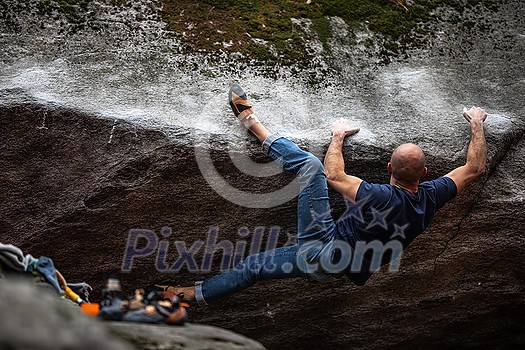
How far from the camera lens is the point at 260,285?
5531 millimetres

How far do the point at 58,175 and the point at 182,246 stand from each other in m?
1.14

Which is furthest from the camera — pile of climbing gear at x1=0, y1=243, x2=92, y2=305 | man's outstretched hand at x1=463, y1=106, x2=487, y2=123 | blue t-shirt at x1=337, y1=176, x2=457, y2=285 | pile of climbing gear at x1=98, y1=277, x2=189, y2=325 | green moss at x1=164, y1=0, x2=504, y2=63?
green moss at x1=164, y1=0, x2=504, y2=63

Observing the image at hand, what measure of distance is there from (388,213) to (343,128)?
0.76 m

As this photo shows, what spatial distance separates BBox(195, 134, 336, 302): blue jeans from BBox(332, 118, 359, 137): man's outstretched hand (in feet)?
1.08

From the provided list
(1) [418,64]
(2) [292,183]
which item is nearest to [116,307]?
(2) [292,183]

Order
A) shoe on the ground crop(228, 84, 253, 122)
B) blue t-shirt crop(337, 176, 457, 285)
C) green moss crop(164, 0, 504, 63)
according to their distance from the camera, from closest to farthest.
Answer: blue t-shirt crop(337, 176, 457, 285) < shoe on the ground crop(228, 84, 253, 122) < green moss crop(164, 0, 504, 63)

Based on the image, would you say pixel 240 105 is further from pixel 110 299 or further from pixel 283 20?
pixel 110 299

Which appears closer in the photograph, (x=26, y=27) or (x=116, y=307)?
(x=116, y=307)

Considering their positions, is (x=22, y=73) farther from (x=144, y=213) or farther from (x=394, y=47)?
(x=394, y=47)

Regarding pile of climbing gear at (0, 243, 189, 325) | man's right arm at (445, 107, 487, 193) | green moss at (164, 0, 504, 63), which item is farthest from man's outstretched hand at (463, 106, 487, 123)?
pile of climbing gear at (0, 243, 189, 325)

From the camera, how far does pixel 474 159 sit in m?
5.03

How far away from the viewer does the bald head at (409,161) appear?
474cm

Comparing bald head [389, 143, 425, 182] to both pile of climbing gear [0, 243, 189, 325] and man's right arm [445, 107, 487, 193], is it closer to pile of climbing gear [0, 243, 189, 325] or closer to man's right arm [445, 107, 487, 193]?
man's right arm [445, 107, 487, 193]

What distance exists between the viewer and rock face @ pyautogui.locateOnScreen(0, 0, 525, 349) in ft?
15.8
